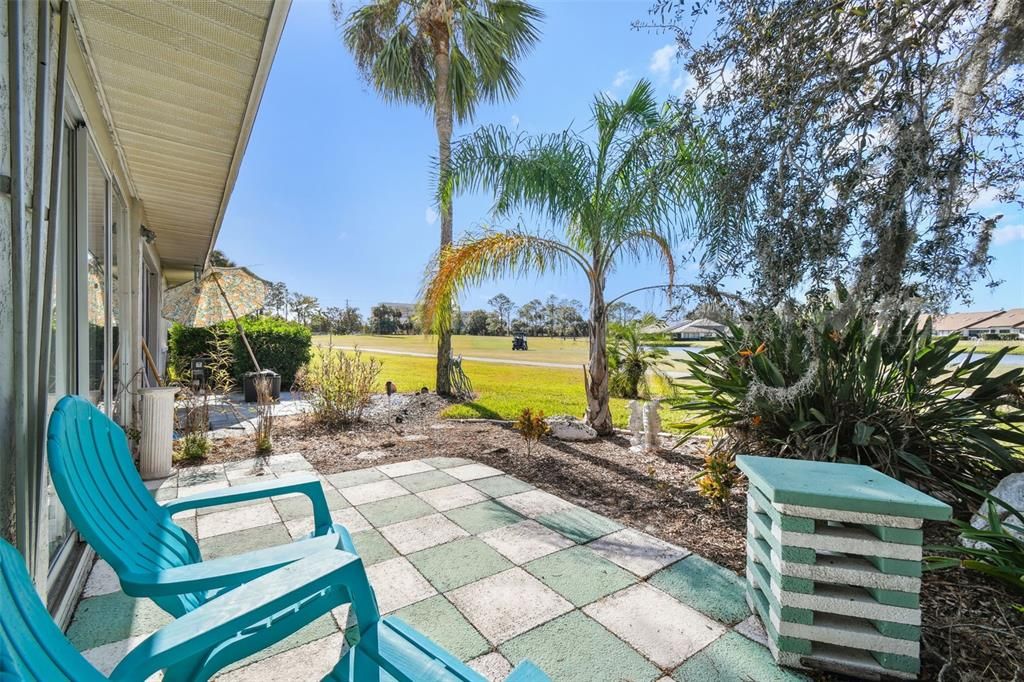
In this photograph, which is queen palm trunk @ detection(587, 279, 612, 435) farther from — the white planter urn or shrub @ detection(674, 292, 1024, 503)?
the white planter urn

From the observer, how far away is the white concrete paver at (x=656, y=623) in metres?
1.97

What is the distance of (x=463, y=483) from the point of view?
421cm

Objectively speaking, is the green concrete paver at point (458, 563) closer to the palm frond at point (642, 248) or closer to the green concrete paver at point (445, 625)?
the green concrete paver at point (445, 625)

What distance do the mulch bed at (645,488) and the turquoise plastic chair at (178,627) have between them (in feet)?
7.73

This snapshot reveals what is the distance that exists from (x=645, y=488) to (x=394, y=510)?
7.27ft

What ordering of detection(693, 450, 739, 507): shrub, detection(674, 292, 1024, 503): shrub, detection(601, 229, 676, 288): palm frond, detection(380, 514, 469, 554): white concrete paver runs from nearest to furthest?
detection(380, 514, 469, 554): white concrete paver
detection(674, 292, 1024, 503): shrub
detection(693, 450, 739, 507): shrub
detection(601, 229, 676, 288): palm frond

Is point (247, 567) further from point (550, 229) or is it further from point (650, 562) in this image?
point (550, 229)

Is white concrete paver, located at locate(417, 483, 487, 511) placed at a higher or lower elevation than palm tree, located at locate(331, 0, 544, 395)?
lower

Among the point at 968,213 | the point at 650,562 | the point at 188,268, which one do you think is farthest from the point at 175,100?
the point at 188,268

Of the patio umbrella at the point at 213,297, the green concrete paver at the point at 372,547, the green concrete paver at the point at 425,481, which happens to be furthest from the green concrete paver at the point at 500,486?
the patio umbrella at the point at 213,297

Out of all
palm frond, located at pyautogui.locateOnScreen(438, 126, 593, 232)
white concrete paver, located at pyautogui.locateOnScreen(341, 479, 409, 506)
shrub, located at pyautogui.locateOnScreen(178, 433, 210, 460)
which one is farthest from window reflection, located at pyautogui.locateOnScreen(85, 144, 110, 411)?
palm frond, located at pyautogui.locateOnScreen(438, 126, 593, 232)

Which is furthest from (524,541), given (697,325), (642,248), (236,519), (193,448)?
(642,248)

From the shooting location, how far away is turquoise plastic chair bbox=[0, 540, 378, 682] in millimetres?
823

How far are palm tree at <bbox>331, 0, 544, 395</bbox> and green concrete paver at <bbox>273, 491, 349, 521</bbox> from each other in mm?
5083
